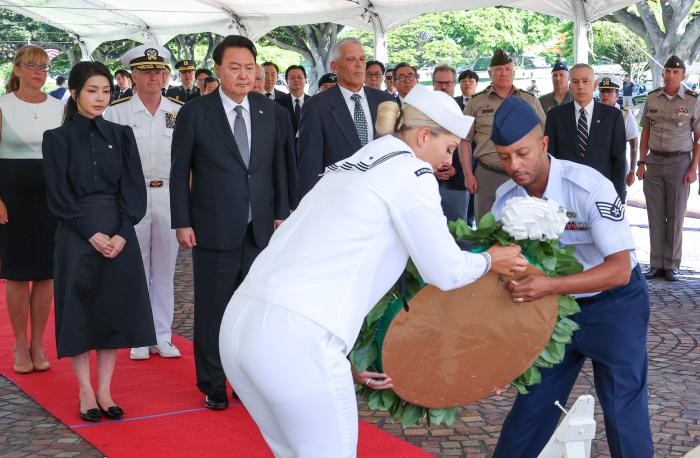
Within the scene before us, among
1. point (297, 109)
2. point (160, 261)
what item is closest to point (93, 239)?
point (160, 261)

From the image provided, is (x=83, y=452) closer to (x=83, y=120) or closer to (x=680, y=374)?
(x=83, y=120)

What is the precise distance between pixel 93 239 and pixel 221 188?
0.76 m

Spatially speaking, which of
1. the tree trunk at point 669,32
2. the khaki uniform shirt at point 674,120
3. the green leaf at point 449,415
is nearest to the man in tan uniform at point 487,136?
the khaki uniform shirt at point 674,120

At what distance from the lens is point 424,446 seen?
15.4 feet

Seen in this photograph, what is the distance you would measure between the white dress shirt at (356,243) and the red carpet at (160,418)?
2.12 m

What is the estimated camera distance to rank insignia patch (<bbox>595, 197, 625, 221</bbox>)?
3.24 metres

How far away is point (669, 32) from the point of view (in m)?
26.2

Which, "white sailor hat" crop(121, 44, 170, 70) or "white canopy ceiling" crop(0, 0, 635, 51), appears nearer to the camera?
"white sailor hat" crop(121, 44, 170, 70)

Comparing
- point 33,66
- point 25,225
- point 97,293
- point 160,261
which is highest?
point 33,66

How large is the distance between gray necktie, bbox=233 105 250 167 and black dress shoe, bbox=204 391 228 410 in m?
1.34

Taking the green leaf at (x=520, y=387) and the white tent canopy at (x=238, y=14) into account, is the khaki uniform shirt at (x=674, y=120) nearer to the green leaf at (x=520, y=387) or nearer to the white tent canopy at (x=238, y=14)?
the white tent canopy at (x=238, y=14)

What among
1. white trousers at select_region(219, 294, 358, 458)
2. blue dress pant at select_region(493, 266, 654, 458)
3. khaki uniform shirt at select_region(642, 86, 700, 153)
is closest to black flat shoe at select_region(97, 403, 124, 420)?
white trousers at select_region(219, 294, 358, 458)

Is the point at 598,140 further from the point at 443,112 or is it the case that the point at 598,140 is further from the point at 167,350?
the point at 443,112

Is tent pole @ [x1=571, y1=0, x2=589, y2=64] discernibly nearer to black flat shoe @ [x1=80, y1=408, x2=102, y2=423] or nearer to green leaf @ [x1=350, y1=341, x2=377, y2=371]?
black flat shoe @ [x1=80, y1=408, x2=102, y2=423]
